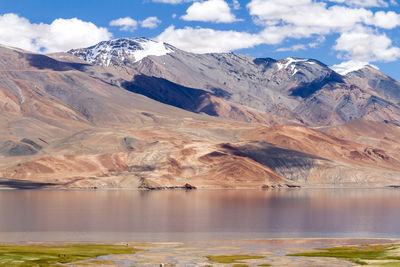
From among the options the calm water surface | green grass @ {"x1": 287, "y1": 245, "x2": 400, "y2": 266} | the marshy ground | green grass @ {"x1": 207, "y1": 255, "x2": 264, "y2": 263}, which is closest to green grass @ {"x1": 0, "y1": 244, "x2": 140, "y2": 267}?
the marshy ground

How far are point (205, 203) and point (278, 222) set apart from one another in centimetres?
4520

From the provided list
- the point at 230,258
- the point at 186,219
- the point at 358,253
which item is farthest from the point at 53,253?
the point at 186,219

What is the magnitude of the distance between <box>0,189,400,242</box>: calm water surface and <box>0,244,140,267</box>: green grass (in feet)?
42.4

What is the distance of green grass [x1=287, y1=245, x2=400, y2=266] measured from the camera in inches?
2832

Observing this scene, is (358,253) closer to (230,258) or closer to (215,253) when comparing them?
(230,258)

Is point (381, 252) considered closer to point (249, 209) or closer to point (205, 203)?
point (249, 209)

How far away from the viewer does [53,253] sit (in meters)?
74.5

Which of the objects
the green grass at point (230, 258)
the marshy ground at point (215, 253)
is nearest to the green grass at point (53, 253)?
the marshy ground at point (215, 253)

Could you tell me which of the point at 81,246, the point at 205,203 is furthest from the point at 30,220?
the point at 205,203

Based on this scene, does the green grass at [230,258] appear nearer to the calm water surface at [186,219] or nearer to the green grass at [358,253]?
the green grass at [358,253]

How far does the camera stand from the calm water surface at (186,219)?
4077 inches

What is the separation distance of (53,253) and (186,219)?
5240 cm

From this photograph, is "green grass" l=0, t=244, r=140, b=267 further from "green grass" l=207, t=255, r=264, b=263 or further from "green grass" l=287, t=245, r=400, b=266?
"green grass" l=287, t=245, r=400, b=266

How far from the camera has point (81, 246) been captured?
86.1 meters
